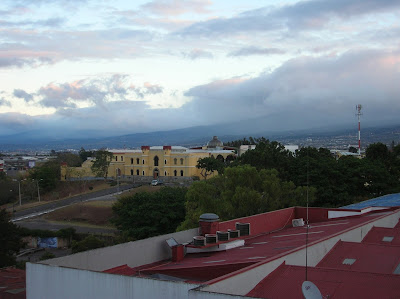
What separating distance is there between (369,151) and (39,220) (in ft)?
109

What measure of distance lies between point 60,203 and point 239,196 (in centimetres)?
3443

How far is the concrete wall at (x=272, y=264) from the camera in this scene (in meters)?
8.87

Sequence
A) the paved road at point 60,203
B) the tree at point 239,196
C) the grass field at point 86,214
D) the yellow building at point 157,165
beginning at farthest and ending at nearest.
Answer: the yellow building at point 157,165 < the paved road at point 60,203 < the grass field at point 86,214 < the tree at point 239,196

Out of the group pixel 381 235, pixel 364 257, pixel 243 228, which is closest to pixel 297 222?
pixel 243 228

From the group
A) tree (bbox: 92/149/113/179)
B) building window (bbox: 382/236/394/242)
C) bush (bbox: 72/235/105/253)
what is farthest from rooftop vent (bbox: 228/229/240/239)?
tree (bbox: 92/149/113/179)

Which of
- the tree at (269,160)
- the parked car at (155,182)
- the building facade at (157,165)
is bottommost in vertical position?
the parked car at (155,182)

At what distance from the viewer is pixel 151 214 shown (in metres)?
34.9

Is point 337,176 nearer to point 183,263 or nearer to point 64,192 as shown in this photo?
point 183,263

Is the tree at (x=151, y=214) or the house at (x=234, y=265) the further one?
the tree at (x=151, y=214)

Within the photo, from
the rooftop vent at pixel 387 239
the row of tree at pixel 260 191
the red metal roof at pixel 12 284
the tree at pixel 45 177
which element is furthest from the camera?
the tree at pixel 45 177

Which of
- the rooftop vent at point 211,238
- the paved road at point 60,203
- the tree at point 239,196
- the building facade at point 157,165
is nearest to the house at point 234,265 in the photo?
the rooftop vent at point 211,238

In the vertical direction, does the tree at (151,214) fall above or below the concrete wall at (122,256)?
below

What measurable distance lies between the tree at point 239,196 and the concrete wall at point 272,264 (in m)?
11.8

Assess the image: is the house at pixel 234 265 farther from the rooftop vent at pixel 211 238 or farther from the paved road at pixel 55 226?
the paved road at pixel 55 226
